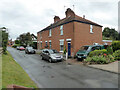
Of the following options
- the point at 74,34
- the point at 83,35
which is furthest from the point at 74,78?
the point at 83,35

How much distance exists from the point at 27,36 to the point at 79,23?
32.3 metres

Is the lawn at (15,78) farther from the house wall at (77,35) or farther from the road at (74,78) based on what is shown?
the house wall at (77,35)

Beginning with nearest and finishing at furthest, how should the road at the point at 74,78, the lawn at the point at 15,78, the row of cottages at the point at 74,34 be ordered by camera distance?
the lawn at the point at 15,78 < the road at the point at 74,78 < the row of cottages at the point at 74,34

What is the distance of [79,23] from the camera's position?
15.7 meters

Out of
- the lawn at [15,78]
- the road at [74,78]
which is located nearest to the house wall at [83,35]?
the road at [74,78]

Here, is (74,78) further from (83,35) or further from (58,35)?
(58,35)

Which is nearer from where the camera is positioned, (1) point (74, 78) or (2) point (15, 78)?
(2) point (15, 78)

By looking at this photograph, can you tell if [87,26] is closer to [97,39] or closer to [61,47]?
[97,39]

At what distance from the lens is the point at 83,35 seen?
16.1 m

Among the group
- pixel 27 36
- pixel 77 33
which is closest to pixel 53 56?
pixel 77 33

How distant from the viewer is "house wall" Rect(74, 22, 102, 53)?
49.7 ft

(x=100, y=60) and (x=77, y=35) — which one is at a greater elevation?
(x=77, y=35)

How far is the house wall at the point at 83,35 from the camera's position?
49.7 feet

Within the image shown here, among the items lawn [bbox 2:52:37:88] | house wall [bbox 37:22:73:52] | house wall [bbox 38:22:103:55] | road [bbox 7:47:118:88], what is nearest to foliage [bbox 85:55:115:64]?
road [bbox 7:47:118:88]
